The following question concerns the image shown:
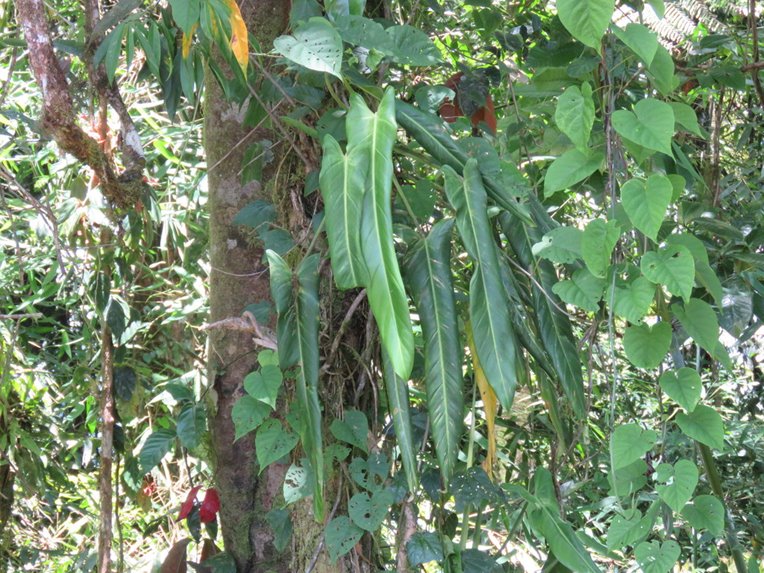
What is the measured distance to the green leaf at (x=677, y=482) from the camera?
1.16 metres

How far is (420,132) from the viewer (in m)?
1.24

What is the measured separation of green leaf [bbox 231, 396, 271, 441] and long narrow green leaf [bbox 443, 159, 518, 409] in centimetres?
43

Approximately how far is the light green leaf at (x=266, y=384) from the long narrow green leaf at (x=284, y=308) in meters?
0.06

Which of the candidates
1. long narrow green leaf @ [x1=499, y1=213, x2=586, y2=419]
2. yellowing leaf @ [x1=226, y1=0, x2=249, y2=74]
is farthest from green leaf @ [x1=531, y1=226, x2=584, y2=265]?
yellowing leaf @ [x1=226, y1=0, x2=249, y2=74]

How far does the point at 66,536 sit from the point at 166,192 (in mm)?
1361

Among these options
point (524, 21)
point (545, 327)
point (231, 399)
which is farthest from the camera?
point (524, 21)

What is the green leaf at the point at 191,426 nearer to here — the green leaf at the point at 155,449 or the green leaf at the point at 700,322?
the green leaf at the point at 155,449

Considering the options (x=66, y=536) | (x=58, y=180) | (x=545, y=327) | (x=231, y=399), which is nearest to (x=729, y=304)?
(x=545, y=327)

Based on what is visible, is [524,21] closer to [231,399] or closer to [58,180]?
[231,399]

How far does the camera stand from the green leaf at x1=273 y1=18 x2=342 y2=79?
114cm

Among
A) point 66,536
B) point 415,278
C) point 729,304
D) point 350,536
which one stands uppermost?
point 415,278

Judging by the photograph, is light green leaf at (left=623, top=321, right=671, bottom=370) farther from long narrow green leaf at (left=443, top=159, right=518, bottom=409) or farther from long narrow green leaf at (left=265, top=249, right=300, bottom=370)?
long narrow green leaf at (left=265, top=249, right=300, bottom=370)

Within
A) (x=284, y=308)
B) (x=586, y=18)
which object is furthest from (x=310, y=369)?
(x=586, y=18)

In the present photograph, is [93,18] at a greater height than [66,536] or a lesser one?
greater
